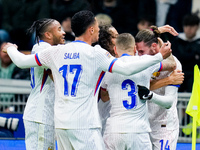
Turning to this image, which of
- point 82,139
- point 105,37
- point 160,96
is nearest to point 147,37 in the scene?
point 105,37

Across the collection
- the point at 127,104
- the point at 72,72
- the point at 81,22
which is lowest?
the point at 127,104

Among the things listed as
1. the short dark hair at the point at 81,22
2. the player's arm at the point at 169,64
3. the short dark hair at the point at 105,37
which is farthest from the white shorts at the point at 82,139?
the short dark hair at the point at 105,37

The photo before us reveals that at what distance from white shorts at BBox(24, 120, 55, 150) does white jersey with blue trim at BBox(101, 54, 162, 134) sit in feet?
2.22

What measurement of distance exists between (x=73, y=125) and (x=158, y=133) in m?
1.42

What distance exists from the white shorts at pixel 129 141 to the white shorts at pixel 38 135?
0.72 m

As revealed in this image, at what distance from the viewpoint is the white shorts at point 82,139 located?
530 centimetres

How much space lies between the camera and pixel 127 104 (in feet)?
18.3

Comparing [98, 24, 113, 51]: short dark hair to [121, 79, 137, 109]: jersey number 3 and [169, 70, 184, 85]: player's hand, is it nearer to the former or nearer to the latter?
[169, 70, 184, 85]: player's hand

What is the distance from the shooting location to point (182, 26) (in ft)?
36.5

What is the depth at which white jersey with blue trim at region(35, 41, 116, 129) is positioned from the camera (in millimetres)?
5316

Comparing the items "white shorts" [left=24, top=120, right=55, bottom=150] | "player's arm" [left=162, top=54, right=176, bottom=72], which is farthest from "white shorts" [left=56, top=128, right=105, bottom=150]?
"player's arm" [left=162, top=54, right=176, bottom=72]

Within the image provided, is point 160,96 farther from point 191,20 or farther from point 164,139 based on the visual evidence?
point 191,20

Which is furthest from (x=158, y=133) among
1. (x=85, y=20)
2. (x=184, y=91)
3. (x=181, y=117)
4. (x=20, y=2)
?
(x=20, y=2)

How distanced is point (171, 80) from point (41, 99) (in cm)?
141
